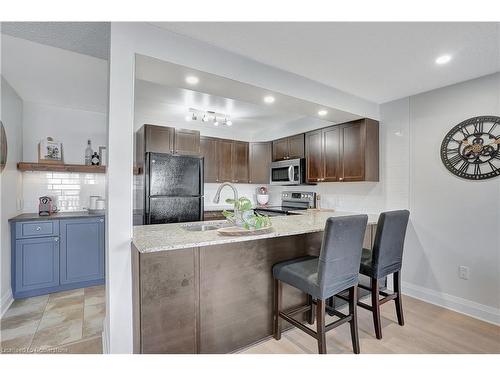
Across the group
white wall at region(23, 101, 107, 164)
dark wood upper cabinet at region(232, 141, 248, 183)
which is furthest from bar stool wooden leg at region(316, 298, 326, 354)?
white wall at region(23, 101, 107, 164)

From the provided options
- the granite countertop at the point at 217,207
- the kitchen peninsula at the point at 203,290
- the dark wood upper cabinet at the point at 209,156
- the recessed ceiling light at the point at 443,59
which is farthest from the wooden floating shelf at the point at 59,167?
the recessed ceiling light at the point at 443,59

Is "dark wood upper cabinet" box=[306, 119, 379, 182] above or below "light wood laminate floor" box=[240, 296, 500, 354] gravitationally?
above

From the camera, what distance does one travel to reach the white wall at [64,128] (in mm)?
3354

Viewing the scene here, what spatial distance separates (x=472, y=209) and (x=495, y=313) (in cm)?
98

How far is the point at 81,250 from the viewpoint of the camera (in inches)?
125

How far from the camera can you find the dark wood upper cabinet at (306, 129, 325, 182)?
366 cm

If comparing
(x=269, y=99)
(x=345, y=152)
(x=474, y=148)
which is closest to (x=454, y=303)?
(x=474, y=148)

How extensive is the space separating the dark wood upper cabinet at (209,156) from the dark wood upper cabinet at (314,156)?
1.62m

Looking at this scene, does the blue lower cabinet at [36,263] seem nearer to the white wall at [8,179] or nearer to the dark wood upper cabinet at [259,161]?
the white wall at [8,179]

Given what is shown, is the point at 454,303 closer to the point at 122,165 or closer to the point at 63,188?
the point at 122,165

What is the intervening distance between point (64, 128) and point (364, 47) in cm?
395

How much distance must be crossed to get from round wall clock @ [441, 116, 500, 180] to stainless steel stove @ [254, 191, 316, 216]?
1.90 meters

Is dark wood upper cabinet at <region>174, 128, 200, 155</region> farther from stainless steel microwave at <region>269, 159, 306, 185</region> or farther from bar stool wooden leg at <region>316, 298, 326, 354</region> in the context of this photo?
bar stool wooden leg at <region>316, 298, 326, 354</region>
